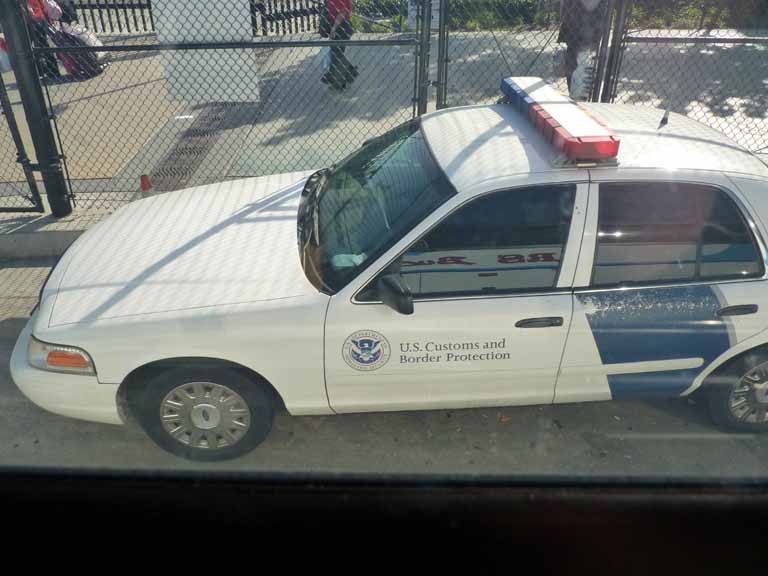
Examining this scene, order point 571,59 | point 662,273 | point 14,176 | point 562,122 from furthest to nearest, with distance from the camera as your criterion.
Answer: point 14,176 → point 571,59 → point 562,122 → point 662,273

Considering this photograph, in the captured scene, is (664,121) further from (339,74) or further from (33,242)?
(339,74)

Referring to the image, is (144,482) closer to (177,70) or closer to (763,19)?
(177,70)

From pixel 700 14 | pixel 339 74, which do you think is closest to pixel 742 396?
pixel 339 74

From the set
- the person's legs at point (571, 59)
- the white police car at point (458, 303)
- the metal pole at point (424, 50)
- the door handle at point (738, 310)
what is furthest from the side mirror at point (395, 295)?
the person's legs at point (571, 59)

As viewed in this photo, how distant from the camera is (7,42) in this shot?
5398mm

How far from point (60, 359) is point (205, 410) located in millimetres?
735

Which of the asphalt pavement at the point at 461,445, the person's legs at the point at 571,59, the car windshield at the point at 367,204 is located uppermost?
the person's legs at the point at 571,59

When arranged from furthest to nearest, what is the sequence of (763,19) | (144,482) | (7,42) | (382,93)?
(763,19) < (382,93) < (7,42) < (144,482)

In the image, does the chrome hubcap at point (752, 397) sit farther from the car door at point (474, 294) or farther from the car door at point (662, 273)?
the car door at point (474, 294)

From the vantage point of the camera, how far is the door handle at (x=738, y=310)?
10.6ft

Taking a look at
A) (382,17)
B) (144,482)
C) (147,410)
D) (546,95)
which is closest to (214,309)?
(147,410)

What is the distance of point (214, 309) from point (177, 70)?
4.04m

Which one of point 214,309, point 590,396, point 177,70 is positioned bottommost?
point 590,396

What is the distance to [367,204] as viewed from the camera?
11.5 feet
